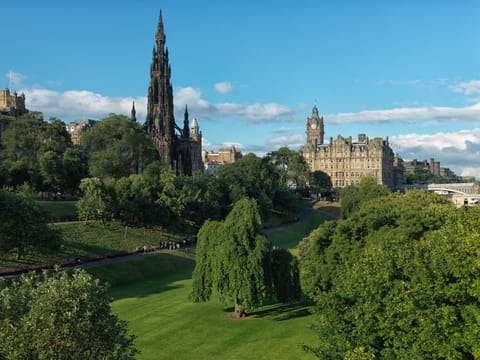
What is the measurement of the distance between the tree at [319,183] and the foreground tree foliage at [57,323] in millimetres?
136304

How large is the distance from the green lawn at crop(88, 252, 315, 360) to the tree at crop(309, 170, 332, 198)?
10847 cm

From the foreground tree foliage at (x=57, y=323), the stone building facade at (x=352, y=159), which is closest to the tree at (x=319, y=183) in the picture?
the stone building facade at (x=352, y=159)

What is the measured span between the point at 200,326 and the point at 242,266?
482cm

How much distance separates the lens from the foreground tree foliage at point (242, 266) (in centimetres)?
3416

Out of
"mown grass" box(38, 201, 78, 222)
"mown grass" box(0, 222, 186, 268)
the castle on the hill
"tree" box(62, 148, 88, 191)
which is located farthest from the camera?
the castle on the hill

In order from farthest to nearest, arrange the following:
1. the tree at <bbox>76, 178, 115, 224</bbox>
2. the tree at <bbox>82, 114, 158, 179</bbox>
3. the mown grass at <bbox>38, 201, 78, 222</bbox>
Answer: the tree at <bbox>82, 114, 158, 179</bbox>, the mown grass at <bbox>38, 201, 78, 222</bbox>, the tree at <bbox>76, 178, 115, 224</bbox>

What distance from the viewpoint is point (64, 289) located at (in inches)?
694

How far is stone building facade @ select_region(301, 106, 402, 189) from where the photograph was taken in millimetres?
171375

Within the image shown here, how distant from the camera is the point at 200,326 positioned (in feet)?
112

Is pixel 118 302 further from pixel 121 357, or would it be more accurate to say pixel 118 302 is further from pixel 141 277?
pixel 121 357

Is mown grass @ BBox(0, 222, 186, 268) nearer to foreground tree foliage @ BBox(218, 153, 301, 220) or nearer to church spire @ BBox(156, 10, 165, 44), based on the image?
foreground tree foliage @ BBox(218, 153, 301, 220)

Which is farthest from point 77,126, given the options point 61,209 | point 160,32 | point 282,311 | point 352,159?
point 282,311

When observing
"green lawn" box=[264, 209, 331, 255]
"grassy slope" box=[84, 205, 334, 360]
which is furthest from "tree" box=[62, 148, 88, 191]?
"green lawn" box=[264, 209, 331, 255]

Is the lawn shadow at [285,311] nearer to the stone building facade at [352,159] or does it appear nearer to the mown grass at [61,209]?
the mown grass at [61,209]
